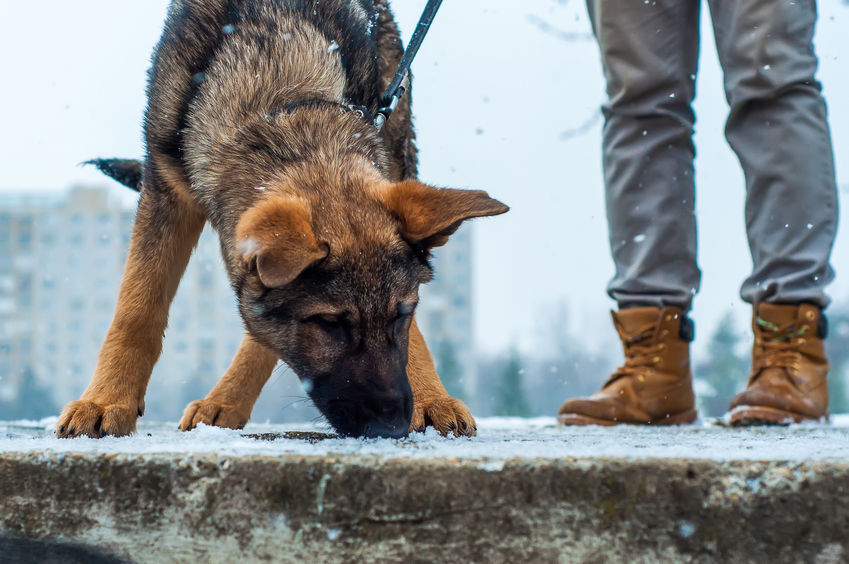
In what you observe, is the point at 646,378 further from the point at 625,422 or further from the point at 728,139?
the point at 728,139

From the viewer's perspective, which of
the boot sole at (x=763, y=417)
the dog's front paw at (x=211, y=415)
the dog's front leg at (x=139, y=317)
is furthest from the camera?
the boot sole at (x=763, y=417)

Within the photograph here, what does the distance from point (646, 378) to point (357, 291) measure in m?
1.76

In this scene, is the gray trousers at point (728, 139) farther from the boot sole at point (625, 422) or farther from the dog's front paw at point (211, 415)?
the dog's front paw at point (211, 415)

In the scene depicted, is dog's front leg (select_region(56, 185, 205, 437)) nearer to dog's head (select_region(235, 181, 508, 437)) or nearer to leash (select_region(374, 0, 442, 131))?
dog's head (select_region(235, 181, 508, 437))

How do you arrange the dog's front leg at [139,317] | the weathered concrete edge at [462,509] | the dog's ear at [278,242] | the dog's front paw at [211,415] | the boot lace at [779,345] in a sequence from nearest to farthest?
1. the weathered concrete edge at [462,509]
2. the dog's ear at [278,242]
3. the dog's front leg at [139,317]
4. the dog's front paw at [211,415]
5. the boot lace at [779,345]

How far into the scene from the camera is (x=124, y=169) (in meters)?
3.66

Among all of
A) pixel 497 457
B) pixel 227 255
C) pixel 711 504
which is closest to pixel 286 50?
pixel 227 255

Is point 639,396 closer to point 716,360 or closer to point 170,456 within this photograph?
point 170,456

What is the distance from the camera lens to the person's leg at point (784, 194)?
348 cm

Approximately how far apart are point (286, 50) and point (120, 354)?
126cm

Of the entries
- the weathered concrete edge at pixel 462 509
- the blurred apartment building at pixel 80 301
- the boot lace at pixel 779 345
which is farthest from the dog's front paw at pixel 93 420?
the blurred apartment building at pixel 80 301

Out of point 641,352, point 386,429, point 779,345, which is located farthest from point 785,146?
point 386,429

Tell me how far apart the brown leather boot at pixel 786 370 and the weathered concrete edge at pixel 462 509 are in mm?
1951

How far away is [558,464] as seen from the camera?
169 centimetres
